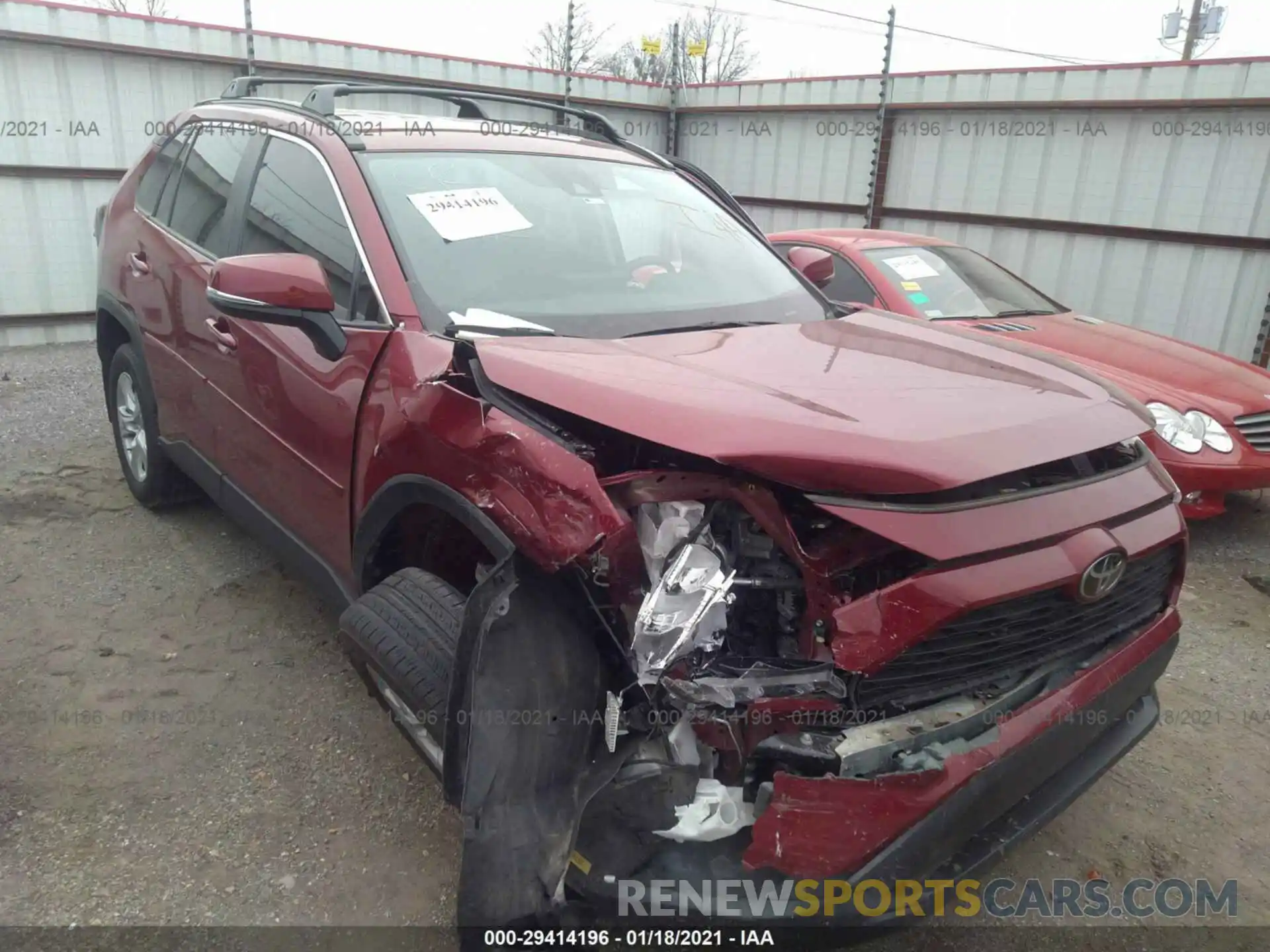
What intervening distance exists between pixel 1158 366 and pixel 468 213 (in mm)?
3984

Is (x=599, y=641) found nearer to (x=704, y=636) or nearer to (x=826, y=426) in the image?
(x=704, y=636)

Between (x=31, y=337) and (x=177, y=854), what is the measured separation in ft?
24.6

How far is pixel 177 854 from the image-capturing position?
2357 mm

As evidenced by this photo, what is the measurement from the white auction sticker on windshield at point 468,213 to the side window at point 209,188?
1.00 metres

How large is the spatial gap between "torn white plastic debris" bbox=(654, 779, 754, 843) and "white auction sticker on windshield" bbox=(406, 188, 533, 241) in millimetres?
1725

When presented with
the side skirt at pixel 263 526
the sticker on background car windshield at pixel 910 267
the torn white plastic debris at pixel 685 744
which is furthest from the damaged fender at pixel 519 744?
the sticker on background car windshield at pixel 910 267

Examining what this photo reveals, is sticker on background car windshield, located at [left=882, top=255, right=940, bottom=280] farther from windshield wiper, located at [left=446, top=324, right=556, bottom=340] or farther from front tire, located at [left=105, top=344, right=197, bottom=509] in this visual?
front tire, located at [left=105, top=344, right=197, bottom=509]

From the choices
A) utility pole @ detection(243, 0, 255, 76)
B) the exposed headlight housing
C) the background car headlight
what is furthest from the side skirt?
utility pole @ detection(243, 0, 255, 76)

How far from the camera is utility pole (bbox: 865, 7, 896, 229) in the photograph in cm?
899

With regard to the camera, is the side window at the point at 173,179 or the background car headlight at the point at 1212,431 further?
the background car headlight at the point at 1212,431

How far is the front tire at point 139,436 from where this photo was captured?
398cm

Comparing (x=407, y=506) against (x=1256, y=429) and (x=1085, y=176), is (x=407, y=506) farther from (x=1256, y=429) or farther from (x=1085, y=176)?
(x=1085, y=176)

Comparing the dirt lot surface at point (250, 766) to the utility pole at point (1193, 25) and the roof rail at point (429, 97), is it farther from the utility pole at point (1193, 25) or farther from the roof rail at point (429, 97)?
the utility pole at point (1193, 25)

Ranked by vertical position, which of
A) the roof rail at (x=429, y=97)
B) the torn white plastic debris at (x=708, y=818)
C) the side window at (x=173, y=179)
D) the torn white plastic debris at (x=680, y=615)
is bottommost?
the torn white plastic debris at (x=708, y=818)
